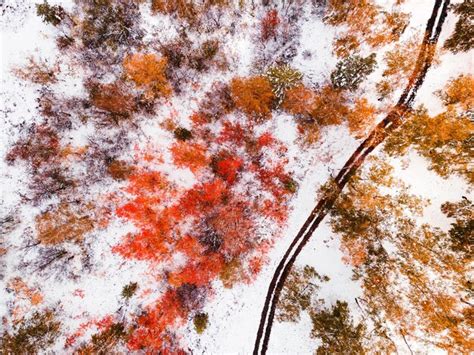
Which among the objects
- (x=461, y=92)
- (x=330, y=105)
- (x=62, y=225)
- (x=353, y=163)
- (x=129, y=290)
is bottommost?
(x=129, y=290)

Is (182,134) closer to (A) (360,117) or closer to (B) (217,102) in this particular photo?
(B) (217,102)

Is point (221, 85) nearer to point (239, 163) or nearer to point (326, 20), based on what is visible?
point (239, 163)

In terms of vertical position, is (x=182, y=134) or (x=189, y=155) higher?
(x=182, y=134)

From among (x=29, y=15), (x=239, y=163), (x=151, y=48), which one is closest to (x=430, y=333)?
(x=239, y=163)

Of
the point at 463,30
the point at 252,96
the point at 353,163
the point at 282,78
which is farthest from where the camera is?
the point at 252,96

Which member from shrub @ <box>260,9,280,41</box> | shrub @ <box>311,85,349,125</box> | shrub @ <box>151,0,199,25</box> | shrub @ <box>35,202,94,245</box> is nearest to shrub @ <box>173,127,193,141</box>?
shrub @ <box>151,0,199,25</box>

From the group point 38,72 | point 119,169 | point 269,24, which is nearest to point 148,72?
point 119,169

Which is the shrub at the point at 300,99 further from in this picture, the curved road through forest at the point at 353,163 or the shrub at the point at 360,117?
the curved road through forest at the point at 353,163
